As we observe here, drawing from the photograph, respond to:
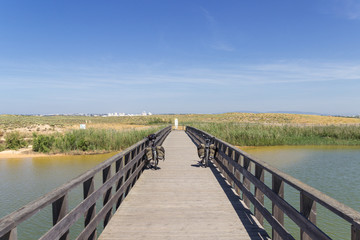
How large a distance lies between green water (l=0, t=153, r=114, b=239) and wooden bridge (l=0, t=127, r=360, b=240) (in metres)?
2.37

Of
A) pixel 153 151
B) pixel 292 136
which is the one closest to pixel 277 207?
pixel 153 151

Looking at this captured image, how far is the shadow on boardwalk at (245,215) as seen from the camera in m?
4.57

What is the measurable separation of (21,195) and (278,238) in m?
9.73

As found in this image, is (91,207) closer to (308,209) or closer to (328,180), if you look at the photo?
(308,209)

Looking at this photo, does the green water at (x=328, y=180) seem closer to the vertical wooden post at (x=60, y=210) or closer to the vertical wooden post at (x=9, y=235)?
the vertical wooden post at (x=60, y=210)

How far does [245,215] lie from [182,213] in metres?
1.19

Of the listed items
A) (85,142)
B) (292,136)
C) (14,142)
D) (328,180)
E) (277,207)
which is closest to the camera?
(277,207)

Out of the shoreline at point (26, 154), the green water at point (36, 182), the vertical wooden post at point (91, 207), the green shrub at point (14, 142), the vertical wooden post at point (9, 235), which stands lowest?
the green water at point (36, 182)

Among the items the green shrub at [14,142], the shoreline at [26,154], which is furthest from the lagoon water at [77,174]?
the green shrub at [14,142]

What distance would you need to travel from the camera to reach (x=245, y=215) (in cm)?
547

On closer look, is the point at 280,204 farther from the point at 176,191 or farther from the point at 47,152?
the point at 47,152

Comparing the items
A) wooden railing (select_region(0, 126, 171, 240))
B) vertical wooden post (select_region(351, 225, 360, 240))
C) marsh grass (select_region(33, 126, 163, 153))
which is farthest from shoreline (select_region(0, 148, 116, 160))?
vertical wooden post (select_region(351, 225, 360, 240))

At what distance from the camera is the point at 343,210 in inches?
98.0

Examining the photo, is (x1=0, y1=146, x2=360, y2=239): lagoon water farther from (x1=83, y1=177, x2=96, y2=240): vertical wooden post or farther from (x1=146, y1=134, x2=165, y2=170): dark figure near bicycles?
(x1=83, y1=177, x2=96, y2=240): vertical wooden post
